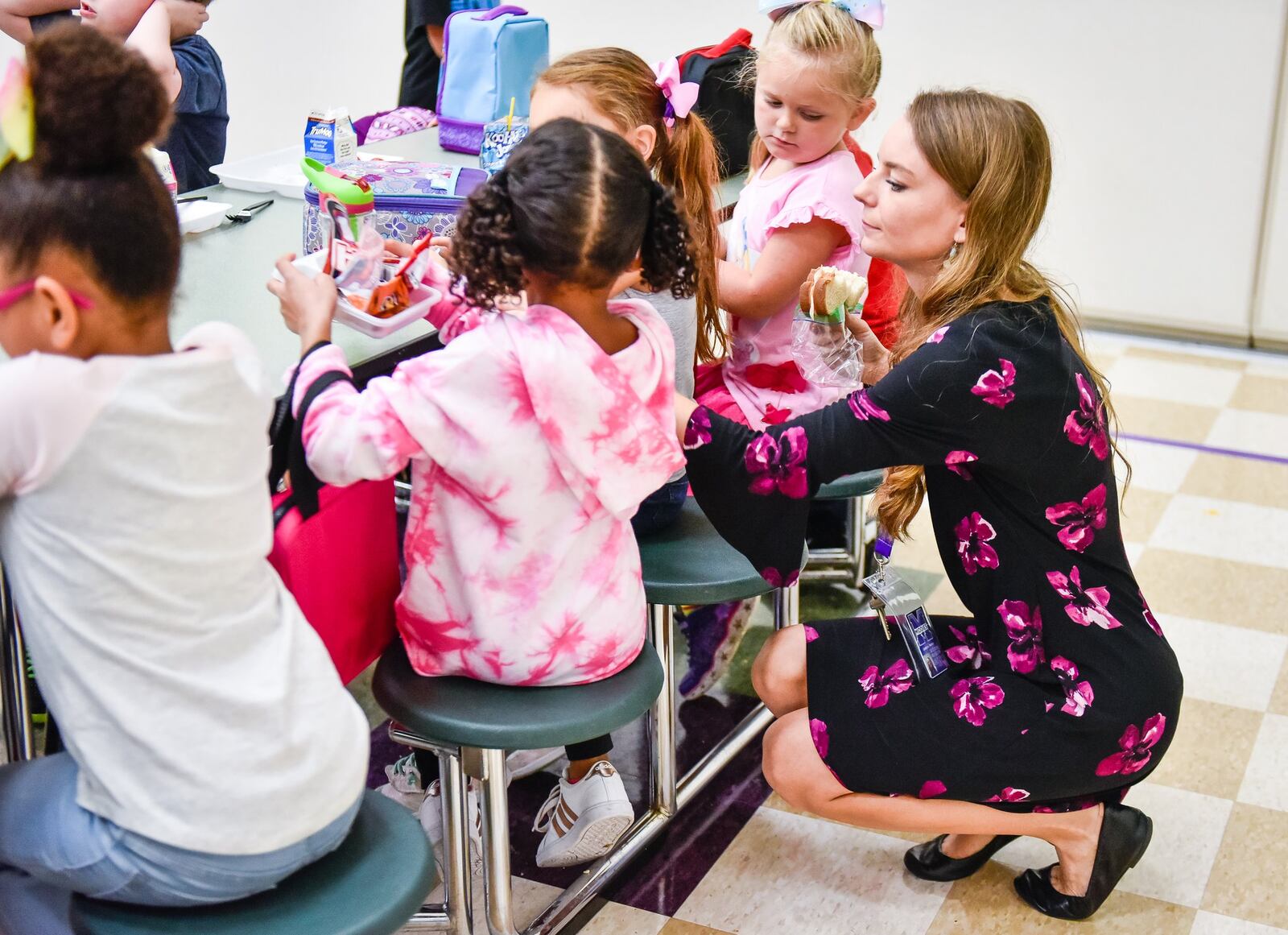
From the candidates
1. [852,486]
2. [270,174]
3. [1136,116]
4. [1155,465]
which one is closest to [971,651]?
[852,486]

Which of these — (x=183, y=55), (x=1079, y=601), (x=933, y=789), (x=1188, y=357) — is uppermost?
(x=183, y=55)

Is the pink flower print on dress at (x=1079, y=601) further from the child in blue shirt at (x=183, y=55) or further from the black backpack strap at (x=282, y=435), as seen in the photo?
the child in blue shirt at (x=183, y=55)

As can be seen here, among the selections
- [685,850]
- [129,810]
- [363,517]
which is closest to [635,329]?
[363,517]

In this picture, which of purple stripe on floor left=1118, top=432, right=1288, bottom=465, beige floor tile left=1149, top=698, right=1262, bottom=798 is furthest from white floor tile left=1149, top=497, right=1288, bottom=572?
beige floor tile left=1149, top=698, right=1262, bottom=798

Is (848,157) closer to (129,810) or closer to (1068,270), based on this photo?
(129,810)

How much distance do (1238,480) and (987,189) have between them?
1.87m

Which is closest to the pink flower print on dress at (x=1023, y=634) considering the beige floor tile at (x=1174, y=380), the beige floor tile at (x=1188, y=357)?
the beige floor tile at (x=1174, y=380)

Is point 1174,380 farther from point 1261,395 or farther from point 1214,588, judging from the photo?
point 1214,588

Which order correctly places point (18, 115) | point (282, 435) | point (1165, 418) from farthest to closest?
point (1165, 418) → point (282, 435) → point (18, 115)

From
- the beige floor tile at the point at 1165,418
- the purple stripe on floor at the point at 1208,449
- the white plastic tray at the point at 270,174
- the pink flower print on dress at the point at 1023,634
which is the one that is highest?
the white plastic tray at the point at 270,174

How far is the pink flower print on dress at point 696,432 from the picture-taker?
170cm

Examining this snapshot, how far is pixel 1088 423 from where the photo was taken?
1.75 m

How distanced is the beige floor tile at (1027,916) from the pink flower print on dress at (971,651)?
336mm

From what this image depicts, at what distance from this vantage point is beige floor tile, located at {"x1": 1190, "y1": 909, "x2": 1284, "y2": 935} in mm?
1858
